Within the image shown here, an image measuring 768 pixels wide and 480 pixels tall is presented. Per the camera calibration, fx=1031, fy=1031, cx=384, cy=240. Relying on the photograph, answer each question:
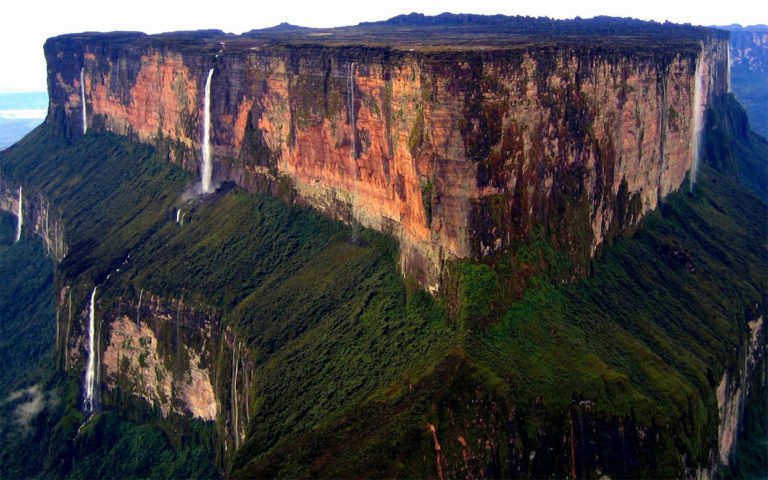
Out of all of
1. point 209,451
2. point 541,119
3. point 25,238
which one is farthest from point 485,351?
point 25,238

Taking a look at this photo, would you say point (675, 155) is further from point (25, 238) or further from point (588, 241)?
point (25, 238)

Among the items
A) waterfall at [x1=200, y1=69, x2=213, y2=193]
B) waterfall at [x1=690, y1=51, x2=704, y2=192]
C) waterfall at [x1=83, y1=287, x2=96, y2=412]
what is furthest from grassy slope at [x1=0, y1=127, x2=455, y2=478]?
waterfall at [x1=690, y1=51, x2=704, y2=192]

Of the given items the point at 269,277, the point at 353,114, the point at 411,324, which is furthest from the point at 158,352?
the point at 411,324

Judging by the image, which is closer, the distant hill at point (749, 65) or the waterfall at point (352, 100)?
the waterfall at point (352, 100)

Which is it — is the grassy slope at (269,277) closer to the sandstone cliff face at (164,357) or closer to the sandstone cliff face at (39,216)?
the sandstone cliff face at (164,357)

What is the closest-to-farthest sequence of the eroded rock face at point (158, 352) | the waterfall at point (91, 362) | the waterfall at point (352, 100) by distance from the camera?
1. the waterfall at point (352, 100)
2. the eroded rock face at point (158, 352)
3. the waterfall at point (91, 362)

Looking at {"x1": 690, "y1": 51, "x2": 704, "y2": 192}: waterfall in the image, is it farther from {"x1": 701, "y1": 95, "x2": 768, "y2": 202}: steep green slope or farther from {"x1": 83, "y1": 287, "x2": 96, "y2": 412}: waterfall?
{"x1": 83, "y1": 287, "x2": 96, "y2": 412}: waterfall

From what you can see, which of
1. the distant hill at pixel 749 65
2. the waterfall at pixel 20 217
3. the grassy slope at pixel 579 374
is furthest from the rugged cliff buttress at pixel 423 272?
the distant hill at pixel 749 65
